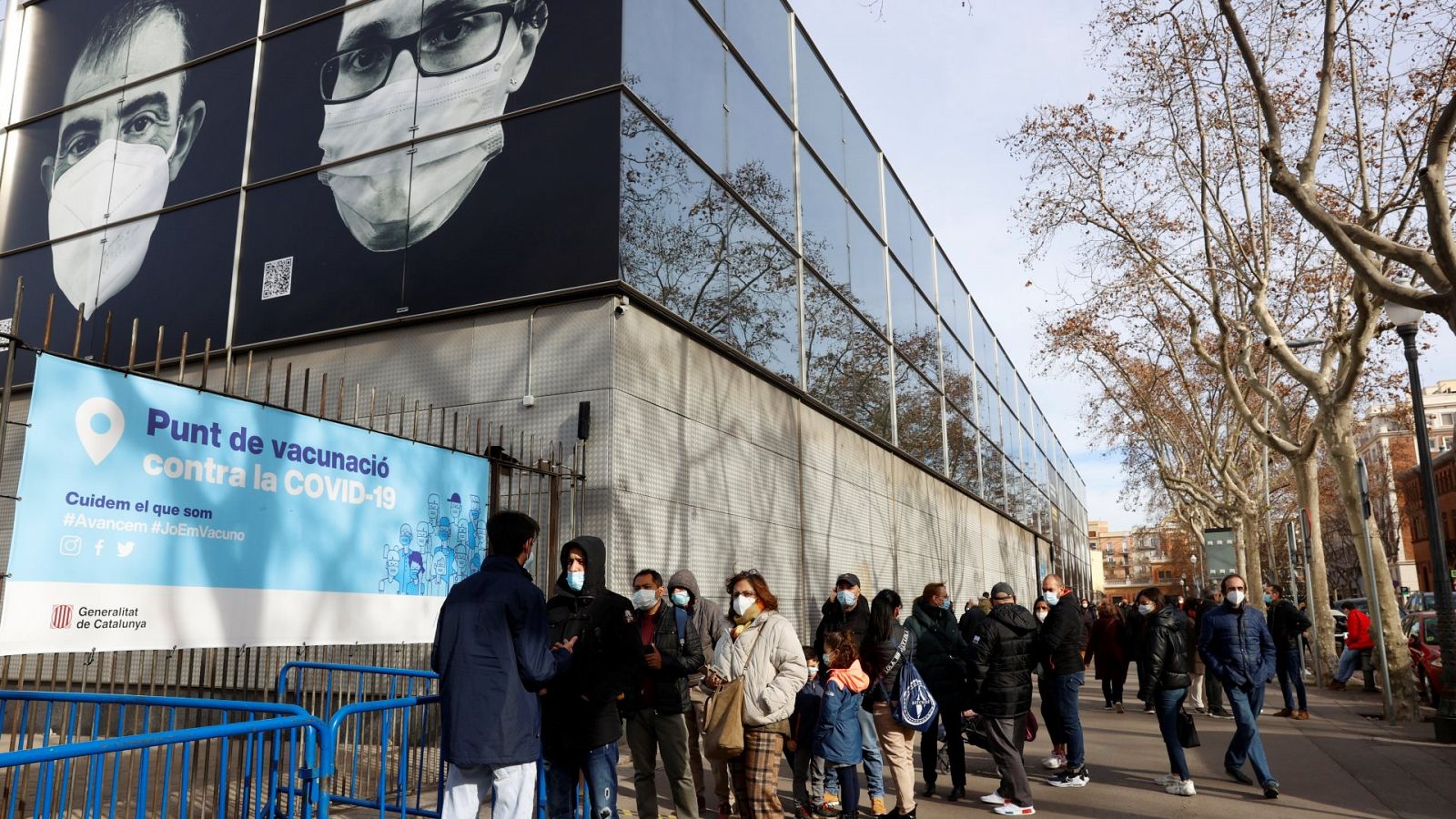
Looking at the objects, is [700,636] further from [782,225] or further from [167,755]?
[782,225]

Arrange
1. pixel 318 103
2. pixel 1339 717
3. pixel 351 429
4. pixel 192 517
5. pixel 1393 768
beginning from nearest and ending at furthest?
pixel 192 517
pixel 351 429
pixel 1393 768
pixel 318 103
pixel 1339 717

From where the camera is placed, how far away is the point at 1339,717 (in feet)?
47.8

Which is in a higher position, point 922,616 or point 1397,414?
point 1397,414

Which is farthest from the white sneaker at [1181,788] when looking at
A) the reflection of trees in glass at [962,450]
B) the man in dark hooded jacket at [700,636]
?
the reflection of trees in glass at [962,450]

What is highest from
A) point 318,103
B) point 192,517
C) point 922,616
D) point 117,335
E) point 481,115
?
point 318,103

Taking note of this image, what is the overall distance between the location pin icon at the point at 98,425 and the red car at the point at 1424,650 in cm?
1537

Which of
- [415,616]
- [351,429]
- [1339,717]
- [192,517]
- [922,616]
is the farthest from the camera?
[1339,717]

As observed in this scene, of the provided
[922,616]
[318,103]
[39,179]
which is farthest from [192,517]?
[39,179]

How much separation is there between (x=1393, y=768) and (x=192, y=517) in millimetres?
11108

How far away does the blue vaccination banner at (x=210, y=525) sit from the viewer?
222 inches

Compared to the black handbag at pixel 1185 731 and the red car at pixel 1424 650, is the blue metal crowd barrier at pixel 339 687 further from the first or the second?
the red car at pixel 1424 650

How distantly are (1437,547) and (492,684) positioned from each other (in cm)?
1173

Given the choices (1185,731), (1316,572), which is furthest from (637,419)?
(1316,572)

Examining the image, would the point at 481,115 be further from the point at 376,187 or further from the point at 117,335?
the point at 117,335
